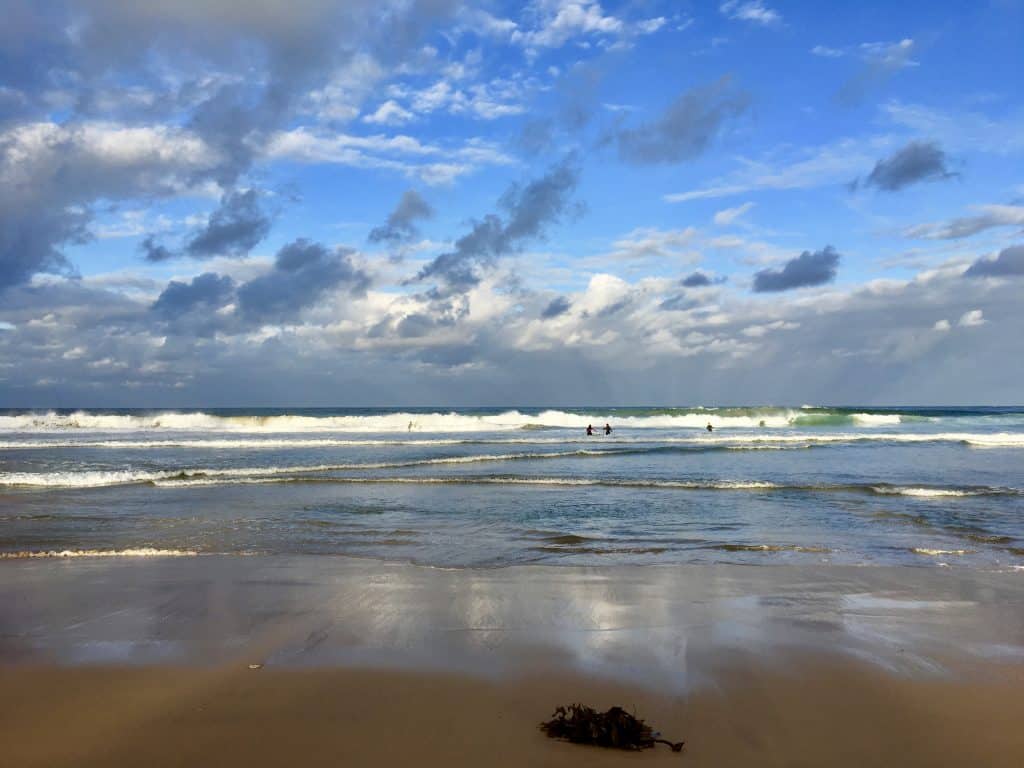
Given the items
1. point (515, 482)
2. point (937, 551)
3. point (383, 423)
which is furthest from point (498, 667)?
point (383, 423)

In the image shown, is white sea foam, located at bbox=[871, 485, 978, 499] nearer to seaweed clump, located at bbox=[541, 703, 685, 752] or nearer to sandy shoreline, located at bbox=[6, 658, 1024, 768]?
sandy shoreline, located at bbox=[6, 658, 1024, 768]

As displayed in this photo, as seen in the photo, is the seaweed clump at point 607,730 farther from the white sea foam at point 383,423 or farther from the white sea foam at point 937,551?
the white sea foam at point 383,423

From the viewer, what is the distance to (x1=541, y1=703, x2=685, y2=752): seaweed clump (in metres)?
4.30

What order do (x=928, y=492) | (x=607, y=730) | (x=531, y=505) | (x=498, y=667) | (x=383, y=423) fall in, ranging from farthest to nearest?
(x=383, y=423) → (x=928, y=492) → (x=531, y=505) → (x=498, y=667) → (x=607, y=730)

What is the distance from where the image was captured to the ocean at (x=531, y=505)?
35.8ft

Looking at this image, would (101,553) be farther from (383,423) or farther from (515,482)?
(383,423)

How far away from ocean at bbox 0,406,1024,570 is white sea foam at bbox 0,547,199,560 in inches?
2.0

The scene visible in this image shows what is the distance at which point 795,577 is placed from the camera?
8.92 metres

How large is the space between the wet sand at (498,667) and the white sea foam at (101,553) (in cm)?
150

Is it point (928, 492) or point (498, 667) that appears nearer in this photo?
point (498, 667)

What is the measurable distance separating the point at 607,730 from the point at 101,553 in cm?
916

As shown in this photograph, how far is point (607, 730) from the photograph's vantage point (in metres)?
4.36

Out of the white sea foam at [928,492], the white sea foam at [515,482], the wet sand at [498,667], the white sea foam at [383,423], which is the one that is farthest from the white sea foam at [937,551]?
the white sea foam at [383,423]

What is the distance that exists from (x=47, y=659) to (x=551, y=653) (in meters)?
4.22
